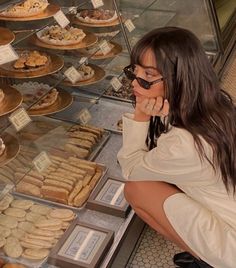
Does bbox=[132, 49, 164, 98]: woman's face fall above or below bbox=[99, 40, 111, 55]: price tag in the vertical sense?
above

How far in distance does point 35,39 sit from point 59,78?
0.29 meters

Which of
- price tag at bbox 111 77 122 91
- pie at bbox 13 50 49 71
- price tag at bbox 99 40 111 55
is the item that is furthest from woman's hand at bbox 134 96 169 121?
price tag at bbox 111 77 122 91

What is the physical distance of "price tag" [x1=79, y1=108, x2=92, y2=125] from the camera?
8.95 ft

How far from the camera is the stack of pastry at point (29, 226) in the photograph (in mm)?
1847

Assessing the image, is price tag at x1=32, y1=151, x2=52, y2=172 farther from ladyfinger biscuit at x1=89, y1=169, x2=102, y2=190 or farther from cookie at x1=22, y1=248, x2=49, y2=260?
cookie at x1=22, y1=248, x2=49, y2=260

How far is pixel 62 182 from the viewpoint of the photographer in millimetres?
2178

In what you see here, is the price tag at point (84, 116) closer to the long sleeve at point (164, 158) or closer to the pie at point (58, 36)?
the pie at point (58, 36)

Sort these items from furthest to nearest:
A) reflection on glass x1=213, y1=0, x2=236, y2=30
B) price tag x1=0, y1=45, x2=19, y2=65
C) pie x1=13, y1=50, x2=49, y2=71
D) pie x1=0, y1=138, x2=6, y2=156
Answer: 1. reflection on glass x1=213, y1=0, x2=236, y2=30
2. pie x1=13, y1=50, x2=49, y2=71
3. pie x1=0, y1=138, x2=6, y2=156
4. price tag x1=0, y1=45, x2=19, y2=65

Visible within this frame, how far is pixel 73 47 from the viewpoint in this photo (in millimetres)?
2389

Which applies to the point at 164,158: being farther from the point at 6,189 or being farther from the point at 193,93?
the point at 6,189

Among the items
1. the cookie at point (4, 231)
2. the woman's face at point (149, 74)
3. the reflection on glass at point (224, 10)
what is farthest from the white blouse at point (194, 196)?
the reflection on glass at point (224, 10)

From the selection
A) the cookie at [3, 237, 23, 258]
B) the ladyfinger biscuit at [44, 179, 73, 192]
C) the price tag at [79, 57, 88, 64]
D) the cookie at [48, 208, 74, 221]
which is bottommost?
the cookie at [48, 208, 74, 221]

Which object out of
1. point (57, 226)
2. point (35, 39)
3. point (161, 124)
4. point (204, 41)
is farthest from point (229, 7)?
point (57, 226)

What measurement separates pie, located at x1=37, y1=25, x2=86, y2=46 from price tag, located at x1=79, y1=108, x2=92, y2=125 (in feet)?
1.64
